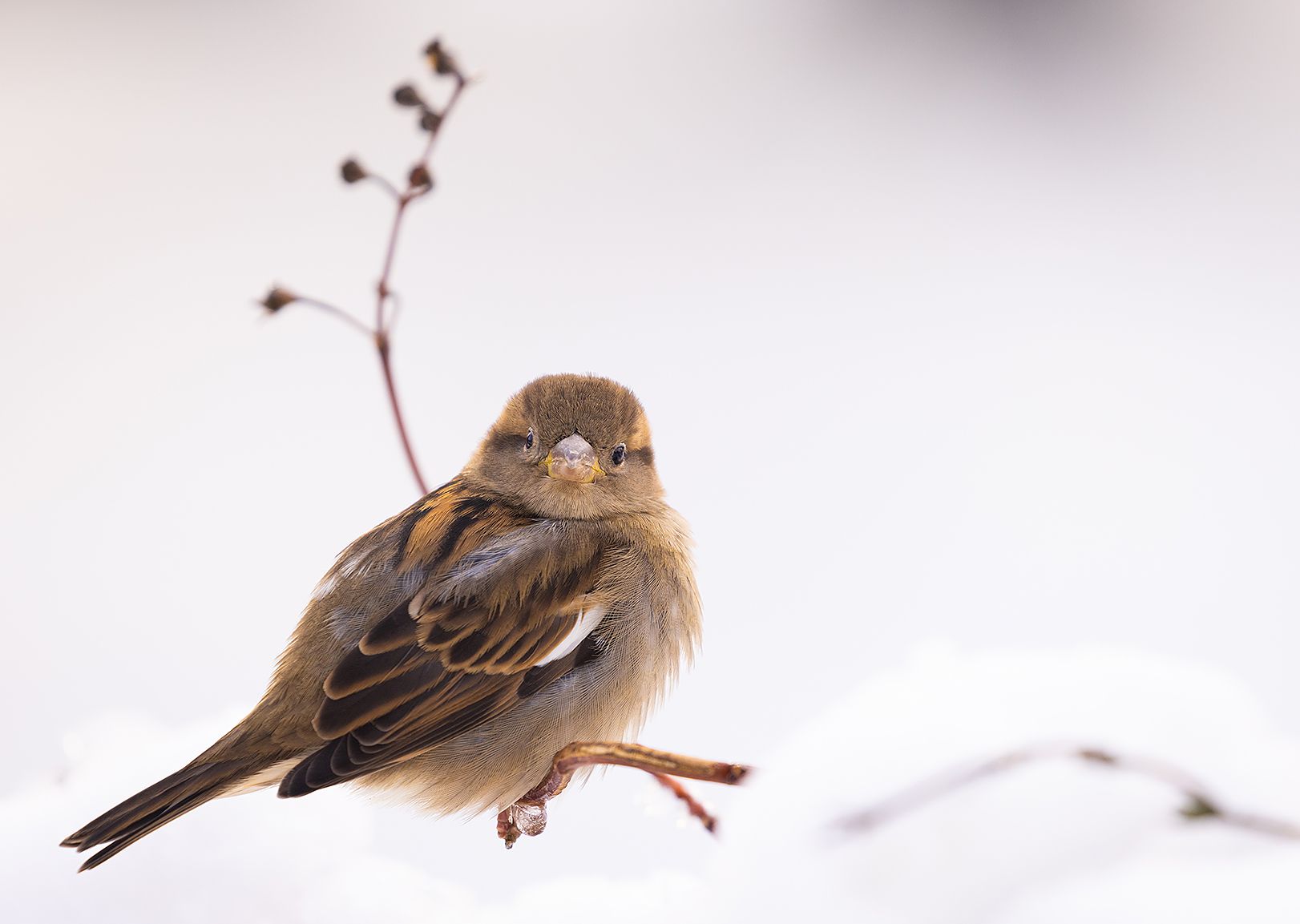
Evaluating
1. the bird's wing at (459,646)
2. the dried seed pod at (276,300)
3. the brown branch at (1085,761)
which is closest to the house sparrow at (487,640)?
the bird's wing at (459,646)

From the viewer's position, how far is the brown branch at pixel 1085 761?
712 millimetres

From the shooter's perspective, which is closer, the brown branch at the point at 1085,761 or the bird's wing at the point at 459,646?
the brown branch at the point at 1085,761

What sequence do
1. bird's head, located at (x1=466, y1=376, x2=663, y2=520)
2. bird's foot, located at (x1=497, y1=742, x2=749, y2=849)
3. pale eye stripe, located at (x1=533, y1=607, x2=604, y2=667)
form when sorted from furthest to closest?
bird's head, located at (x1=466, y1=376, x2=663, y2=520) < pale eye stripe, located at (x1=533, y1=607, x2=604, y2=667) < bird's foot, located at (x1=497, y1=742, x2=749, y2=849)

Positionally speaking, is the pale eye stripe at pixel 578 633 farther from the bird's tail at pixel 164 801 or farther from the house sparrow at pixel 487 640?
the bird's tail at pixel 164 801

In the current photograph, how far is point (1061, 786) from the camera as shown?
768 millimetres

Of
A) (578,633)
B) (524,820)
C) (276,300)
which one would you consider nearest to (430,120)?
(276,300)

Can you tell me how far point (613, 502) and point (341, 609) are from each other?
1.33ft

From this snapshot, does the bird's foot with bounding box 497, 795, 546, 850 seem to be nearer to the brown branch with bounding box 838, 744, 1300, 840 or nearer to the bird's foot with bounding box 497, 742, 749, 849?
the bird's foot with bounding box 497, 742, 749, 849

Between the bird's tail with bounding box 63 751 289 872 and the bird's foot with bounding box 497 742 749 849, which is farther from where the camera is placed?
the bird's tail with bounding box 63 751 289 872

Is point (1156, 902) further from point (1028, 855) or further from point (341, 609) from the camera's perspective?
point (341, 609)

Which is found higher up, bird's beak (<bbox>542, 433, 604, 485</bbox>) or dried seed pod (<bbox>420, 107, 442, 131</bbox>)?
dried seed pod (<bbox>420, 107, 442, 131</bbox>)

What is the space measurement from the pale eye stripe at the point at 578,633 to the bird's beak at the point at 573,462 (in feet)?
0.57

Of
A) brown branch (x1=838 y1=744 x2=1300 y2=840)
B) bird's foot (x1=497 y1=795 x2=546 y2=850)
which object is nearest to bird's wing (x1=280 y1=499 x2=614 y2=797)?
bird's foot (x1=497 y1=795 x2=546 y2=850)

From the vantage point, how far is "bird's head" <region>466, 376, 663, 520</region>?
162 cm
